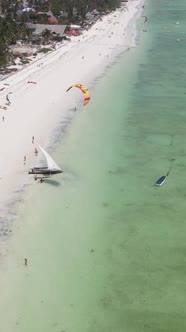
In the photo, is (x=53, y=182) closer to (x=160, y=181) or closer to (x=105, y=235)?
(x=105, y=235)

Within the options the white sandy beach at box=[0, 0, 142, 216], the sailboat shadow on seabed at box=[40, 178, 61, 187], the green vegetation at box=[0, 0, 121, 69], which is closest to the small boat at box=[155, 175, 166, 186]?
the sailboat shadow on seabed at box=[40, 178, 61, 187]

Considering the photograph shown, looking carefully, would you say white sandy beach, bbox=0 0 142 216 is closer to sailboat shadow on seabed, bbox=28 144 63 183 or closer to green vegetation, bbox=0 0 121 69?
sailboat shadow on seabed, bbox=28 144 63 183

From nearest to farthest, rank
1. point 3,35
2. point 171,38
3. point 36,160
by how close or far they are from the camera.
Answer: point 36,160 < point 3,35 < point 171,38

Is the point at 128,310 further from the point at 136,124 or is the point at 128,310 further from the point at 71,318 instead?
the point at 136,124

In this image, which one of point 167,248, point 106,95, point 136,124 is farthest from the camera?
point 106,95

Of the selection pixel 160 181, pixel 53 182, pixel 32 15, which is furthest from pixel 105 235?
pixel 32 15

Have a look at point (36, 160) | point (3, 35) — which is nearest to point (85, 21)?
point (3, 35)

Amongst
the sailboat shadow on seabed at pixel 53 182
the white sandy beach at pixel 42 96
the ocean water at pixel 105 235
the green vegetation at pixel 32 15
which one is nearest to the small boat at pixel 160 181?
the ocean water at pixel 105 235
